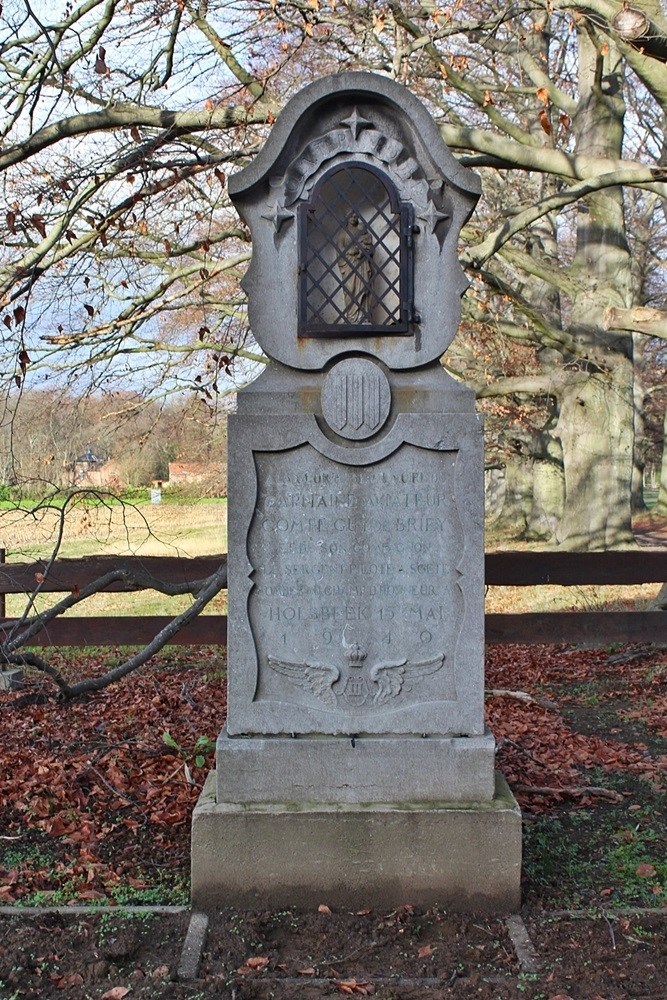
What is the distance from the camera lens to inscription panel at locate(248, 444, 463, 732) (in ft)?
14.3

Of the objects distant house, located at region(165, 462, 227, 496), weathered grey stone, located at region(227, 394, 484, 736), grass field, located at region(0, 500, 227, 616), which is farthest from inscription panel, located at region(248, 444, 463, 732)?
distant house, located at region(165, 462, 227, 496)

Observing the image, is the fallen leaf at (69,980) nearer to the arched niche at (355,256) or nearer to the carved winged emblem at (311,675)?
the carved winged emblem at (311,675)

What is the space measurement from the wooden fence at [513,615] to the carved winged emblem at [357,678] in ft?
14.5

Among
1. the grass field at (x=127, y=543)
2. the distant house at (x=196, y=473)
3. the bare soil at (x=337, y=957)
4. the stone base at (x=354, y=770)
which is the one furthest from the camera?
the distant house at (x=196, y=473)

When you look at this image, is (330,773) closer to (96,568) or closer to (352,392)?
(352,392)

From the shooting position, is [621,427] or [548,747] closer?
[548,747]

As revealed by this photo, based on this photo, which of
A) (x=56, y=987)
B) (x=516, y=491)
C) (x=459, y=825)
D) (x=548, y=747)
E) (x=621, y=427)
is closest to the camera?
(x=56, y=987)

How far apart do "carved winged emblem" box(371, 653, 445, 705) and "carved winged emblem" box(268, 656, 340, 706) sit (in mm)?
189

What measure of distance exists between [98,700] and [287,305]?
17.3ft

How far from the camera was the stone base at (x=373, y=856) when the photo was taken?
4176 millimetres

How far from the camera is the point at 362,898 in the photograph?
13.8ft

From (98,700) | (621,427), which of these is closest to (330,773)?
(98,700)

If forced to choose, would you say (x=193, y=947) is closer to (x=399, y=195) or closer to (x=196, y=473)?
(x=399, y=195)

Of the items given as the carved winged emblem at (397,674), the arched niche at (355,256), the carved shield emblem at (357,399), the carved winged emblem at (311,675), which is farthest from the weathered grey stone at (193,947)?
the arched niche at (355,256)
